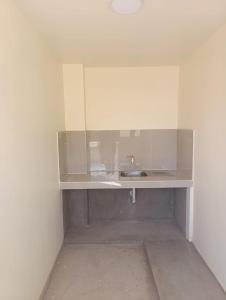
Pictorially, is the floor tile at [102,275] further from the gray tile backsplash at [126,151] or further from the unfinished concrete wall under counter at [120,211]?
the gray tile backsplash at [126,151]

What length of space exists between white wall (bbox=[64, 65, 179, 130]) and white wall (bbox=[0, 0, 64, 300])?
0.93 metres

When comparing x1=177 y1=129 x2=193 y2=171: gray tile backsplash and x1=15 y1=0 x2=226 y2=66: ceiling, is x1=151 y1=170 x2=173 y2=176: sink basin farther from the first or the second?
x1=15 y1=0 x2=226 y2=66: ceiling

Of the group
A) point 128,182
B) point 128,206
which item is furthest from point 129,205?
point 128,182

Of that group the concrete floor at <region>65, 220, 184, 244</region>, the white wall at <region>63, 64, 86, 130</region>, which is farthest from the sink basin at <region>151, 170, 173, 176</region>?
the white wall at <region>63, 64, 86, 130</region>

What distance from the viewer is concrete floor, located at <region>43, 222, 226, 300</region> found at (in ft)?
7.18

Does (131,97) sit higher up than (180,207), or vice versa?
(131,97)

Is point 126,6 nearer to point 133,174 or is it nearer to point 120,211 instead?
point 133,174

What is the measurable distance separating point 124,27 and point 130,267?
2.26m

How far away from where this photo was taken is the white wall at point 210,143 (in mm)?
2107

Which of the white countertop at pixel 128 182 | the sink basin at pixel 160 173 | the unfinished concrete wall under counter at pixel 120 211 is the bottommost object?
the unfinished concrete wall under counter at pixel 120 211

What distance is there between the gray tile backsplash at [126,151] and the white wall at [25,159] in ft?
2.90

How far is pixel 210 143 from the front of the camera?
7.70ft

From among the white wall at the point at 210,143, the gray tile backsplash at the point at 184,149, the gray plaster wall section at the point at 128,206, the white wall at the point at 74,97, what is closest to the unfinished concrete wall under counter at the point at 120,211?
the gray plaster wall section at the point at 128,206

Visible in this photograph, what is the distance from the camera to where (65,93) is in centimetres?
333
